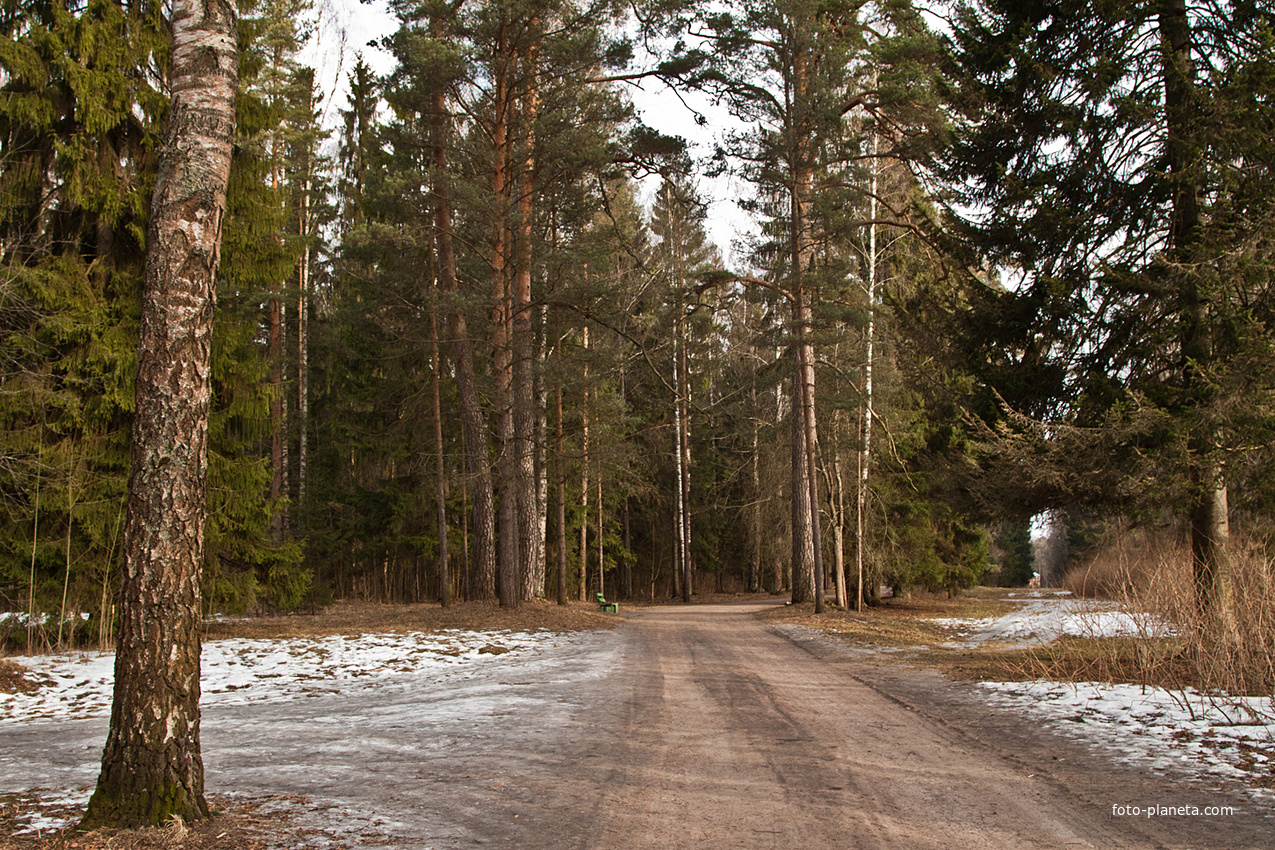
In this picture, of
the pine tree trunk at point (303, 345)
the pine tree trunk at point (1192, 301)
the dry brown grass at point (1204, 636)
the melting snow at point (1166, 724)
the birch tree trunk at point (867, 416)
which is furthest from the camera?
the pine tree trunk at point (303, 345)

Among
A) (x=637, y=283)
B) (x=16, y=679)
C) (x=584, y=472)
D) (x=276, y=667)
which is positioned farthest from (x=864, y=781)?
(x=584, y=472)

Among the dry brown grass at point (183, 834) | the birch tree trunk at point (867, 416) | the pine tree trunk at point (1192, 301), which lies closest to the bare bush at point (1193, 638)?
the pine tree trunk at point (1192, 301)

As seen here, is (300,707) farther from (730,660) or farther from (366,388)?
(366,388)

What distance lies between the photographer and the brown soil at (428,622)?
40.6 feet

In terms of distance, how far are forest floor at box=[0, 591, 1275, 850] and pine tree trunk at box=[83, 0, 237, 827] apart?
1.07 feet

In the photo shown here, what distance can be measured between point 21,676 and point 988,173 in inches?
499

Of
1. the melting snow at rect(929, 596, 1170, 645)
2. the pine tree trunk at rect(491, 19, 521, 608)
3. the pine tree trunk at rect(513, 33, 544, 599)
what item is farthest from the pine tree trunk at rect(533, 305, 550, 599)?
the melting snow at rect(929, 596, 1170, 645)

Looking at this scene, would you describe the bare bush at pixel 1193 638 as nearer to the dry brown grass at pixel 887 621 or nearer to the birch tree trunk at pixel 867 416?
the dry brown grass at pixel 887 621

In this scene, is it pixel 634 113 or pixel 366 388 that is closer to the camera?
pixel 634 113

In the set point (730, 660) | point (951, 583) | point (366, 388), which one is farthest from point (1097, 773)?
point (366, 388)

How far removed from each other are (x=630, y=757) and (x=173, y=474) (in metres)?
3.26

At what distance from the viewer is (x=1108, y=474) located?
8391 millimetres

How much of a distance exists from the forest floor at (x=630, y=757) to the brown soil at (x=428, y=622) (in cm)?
223

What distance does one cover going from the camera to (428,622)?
14.1 m
